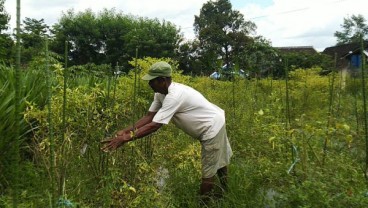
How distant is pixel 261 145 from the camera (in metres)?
4.07

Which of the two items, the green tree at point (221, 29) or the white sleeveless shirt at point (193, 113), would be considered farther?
the green tree at point (221, 29)

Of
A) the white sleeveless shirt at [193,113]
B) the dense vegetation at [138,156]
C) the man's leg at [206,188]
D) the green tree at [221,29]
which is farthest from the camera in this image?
the green tree at [221,29]

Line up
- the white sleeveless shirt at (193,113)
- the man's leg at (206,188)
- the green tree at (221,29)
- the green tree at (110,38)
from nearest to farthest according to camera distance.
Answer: the white sleeveless shirt at (193,113) → the man's leg at (206,188) → the green tree at (110,38) → the green tree at (221,29)

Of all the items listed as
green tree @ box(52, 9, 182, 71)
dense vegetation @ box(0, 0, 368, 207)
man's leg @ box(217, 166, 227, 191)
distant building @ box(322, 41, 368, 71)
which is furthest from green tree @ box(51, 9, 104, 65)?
man's leg @ box(217, 166, 227, 191)

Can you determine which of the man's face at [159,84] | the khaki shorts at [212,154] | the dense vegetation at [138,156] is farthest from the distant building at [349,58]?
the man's face at [159,84]

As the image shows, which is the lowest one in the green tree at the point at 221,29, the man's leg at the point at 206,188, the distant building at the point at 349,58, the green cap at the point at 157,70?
the man's leg at the point at 206,188

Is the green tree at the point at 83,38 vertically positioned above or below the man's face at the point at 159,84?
above

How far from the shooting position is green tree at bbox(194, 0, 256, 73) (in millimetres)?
35750

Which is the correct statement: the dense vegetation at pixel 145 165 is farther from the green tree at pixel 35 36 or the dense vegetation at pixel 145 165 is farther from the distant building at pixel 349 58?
the distant building at pixel 349 58

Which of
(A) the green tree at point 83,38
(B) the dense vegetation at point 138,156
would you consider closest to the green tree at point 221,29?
(A) the green tree at point 83,38

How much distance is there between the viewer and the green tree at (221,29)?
117 ft

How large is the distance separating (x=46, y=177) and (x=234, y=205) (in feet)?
4.96

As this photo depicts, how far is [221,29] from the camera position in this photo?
3869cm

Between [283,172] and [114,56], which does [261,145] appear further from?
[114,56]
